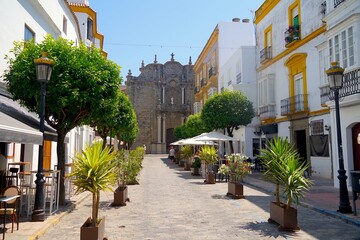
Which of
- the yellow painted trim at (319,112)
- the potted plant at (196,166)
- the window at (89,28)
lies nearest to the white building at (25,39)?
the window at (89,28)

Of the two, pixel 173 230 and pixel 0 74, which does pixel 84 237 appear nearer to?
pixel 173 230

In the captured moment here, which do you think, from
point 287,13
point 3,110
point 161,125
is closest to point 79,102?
point 3,110

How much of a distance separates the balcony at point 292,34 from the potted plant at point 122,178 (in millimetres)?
12301

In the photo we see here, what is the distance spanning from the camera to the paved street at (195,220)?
275 inches

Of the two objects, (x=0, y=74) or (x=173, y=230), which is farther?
(x=0, y=74)

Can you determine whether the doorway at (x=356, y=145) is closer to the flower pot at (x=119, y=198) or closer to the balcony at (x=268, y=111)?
the flower pot at (x=119, y=198)

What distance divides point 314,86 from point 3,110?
1490cm

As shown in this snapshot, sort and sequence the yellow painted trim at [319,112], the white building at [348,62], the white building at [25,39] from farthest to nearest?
the yellow painted trim at [319,112] < the white building at [348,62] < the white building at [25,39]

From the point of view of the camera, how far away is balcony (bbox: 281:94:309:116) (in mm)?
18827

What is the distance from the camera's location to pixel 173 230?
7.32 metres

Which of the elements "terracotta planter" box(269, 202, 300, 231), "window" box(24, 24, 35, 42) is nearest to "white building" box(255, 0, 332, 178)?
"terracotta planter" box(269, 202, 300, 231)

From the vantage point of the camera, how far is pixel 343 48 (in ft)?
42.4

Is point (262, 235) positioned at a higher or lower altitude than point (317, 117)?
lower

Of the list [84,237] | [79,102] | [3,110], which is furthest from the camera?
[79,102]
